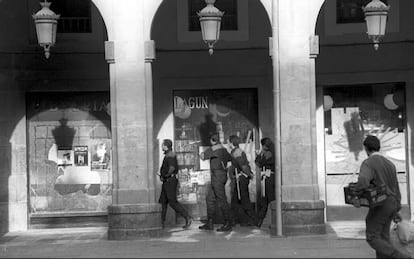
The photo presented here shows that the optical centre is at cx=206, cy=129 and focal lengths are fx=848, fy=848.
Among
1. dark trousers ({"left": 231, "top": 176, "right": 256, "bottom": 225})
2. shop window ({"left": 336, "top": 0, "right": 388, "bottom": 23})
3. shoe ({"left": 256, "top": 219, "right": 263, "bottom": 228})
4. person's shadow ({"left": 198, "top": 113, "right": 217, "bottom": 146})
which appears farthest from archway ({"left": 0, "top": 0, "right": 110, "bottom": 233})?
shop window ({"left": 336, "top": 0, "right": 388, "bottom": 23})

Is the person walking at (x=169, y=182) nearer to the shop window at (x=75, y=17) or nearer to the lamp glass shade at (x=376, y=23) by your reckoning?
the shop window at (x=75, y=17)

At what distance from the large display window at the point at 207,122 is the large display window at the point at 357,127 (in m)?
1.50

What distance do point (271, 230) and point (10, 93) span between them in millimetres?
5697

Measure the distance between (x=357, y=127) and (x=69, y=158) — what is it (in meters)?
5.73

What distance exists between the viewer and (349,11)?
1659 centimetres

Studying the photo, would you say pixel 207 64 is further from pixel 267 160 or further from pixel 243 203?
pixel 243 203

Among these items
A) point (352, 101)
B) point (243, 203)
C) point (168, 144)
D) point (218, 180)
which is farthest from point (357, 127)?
point (168, 144)

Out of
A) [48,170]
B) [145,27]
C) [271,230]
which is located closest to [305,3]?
[145,27]

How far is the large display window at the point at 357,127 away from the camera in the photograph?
16.6 meters

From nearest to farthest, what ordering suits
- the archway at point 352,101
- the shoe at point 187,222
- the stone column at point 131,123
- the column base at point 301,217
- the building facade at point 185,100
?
the column base at point 301,217 < the stone column at point 131,123 < the shoe at point 187,222 < the building facade at point 185,100 < the archway at point 352,101

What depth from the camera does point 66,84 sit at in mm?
16500

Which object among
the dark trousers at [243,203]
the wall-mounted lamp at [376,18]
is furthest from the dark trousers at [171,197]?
the wall-mounted lamp at [376,18]

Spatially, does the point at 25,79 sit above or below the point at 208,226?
above

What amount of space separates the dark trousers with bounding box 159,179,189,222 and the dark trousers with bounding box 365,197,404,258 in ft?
17.8
